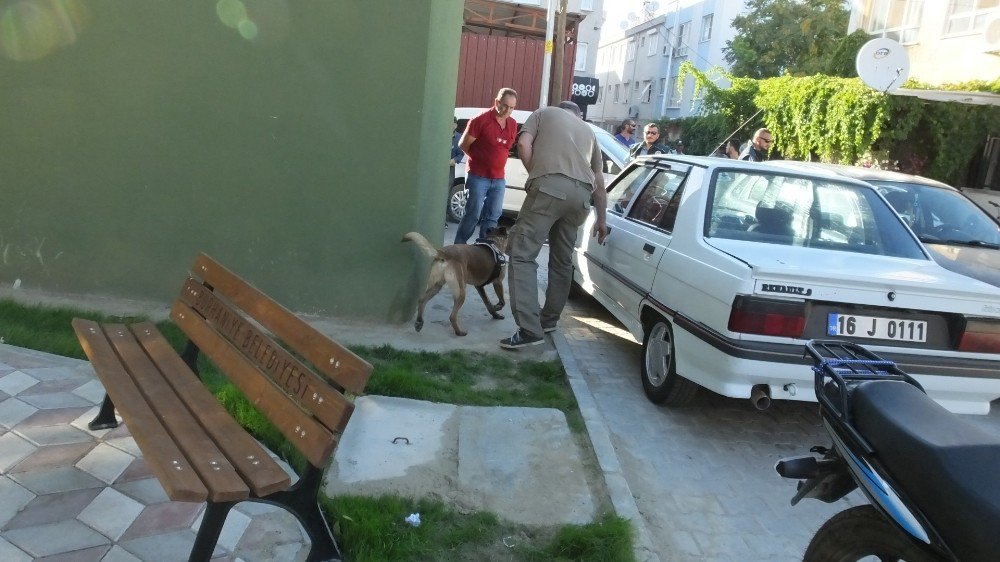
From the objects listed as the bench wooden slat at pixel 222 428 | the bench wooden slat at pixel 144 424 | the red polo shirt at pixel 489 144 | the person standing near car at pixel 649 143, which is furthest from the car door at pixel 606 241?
the person standing near car at pixel 649 143

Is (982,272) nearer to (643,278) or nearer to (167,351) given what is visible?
(643,278)

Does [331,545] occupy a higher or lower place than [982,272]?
lower

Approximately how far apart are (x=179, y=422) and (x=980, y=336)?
4.13m

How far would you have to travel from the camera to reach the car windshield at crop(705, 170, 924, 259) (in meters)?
5.11

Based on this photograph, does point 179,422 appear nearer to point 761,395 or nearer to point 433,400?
point 433,400

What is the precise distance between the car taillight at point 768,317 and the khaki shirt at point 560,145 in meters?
2.05

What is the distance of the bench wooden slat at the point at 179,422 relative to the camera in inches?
94.2

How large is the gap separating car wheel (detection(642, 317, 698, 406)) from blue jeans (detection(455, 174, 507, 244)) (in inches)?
125

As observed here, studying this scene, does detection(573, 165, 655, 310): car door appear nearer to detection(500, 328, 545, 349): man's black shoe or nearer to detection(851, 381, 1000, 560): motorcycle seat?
detection(500, 328, 545, 349): man's black shoe

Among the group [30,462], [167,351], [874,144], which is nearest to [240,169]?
[167,351]

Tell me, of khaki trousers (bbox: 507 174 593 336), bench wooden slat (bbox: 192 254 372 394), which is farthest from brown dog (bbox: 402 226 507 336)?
bench wooden slat (bbox: 192 254 372 394)

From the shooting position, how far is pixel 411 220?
5992 mm

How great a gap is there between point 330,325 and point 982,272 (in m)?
4.96

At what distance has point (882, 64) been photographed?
1301 centimetres
